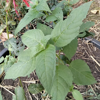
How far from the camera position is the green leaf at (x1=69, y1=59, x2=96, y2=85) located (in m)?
0.59

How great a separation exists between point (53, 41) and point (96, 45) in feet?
2.40

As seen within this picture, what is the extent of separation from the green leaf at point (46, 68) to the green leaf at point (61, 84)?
15 centimetres

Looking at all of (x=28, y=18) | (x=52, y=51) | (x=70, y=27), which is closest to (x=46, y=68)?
(x=52, y=51)

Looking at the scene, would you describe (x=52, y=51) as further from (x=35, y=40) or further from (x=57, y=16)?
(x=57, y=16)

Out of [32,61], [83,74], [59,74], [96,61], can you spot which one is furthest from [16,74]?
[96,61]

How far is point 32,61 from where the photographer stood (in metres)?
0.48

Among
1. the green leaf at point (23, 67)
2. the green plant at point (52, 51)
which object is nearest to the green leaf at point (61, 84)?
the green plant at point (52, 51)

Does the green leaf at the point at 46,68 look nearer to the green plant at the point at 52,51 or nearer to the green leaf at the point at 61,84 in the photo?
the green plant at the point at 52,51

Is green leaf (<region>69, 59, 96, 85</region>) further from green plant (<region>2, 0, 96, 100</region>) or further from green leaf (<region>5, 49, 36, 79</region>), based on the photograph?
green leaf (<region>5, 49, 36, 79</region>)

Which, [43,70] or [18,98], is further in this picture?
[18,98]

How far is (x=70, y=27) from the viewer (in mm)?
422

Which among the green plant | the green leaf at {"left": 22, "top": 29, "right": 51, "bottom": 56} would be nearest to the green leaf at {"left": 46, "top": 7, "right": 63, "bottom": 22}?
the green plant

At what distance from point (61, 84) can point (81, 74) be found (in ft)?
0.59

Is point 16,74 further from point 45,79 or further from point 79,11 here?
point 79,11
